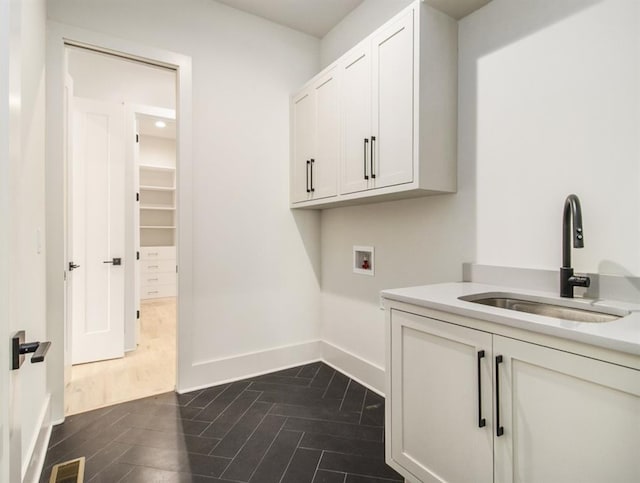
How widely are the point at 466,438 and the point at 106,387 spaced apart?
2.67m

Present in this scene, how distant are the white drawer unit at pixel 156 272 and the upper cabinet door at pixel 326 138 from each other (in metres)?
4.62

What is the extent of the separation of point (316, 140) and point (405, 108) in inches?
37.7

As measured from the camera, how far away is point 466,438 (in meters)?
1.25

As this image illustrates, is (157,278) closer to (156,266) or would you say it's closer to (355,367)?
(156,266)

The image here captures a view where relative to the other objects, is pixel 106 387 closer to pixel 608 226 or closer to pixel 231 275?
A: pixel 231 275

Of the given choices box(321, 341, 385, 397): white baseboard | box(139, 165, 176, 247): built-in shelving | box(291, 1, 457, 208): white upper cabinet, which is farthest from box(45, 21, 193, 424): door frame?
box(139, 165, 176, 247): built-in shelving

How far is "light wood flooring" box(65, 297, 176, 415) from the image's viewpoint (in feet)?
8.02

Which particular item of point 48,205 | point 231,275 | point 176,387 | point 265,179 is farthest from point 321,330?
point 48,205

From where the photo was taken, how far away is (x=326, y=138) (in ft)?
8.39

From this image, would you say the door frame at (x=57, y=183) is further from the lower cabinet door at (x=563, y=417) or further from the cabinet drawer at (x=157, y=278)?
the cabinet drawer at (x=157, y=278)

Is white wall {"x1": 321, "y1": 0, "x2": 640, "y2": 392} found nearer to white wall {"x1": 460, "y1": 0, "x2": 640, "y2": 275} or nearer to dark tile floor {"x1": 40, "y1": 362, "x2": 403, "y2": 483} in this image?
white wall {"x1": 460, "y1": 0, "x2": 640, "y2": 275}

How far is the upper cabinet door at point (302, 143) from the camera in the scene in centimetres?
275

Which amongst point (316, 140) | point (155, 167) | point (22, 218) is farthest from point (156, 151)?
point (22, 218)

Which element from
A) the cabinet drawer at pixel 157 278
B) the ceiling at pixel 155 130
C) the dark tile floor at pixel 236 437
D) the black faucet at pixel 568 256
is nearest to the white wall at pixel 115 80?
the ceiling at pixel 155 130
